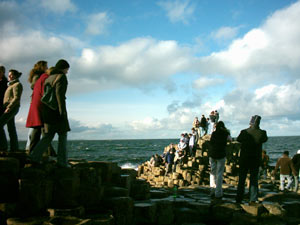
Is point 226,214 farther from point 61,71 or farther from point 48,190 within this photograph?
point 61,71

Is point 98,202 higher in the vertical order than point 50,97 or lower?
lower

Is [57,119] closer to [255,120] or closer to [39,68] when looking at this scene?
[39,68]

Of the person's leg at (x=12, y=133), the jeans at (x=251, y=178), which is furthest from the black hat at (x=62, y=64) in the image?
the jeans at (x=251, y=178)

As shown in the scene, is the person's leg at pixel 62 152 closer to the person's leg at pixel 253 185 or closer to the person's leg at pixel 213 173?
the person's leg at pixel 213 173

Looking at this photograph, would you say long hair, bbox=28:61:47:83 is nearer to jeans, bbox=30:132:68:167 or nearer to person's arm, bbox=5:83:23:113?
person's arm, bbox=5:83:23:113

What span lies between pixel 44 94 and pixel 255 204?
588 cm

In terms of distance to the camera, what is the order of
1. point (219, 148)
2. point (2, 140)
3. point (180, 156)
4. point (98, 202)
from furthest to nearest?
1. point (180, 156)
2. point (219, 148)
3. point (2, 140)
4. point (98, 202)

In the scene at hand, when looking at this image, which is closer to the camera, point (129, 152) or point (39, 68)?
point (39, 68)

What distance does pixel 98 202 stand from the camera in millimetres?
6008

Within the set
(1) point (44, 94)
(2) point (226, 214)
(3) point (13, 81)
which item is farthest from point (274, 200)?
(3) point (13, 81)

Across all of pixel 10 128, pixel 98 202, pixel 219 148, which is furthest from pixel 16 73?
pixel 219 148

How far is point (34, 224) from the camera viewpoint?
4.43m

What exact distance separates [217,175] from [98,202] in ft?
12.1

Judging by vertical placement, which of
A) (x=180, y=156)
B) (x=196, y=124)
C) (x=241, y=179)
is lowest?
(x=180, y=156)
